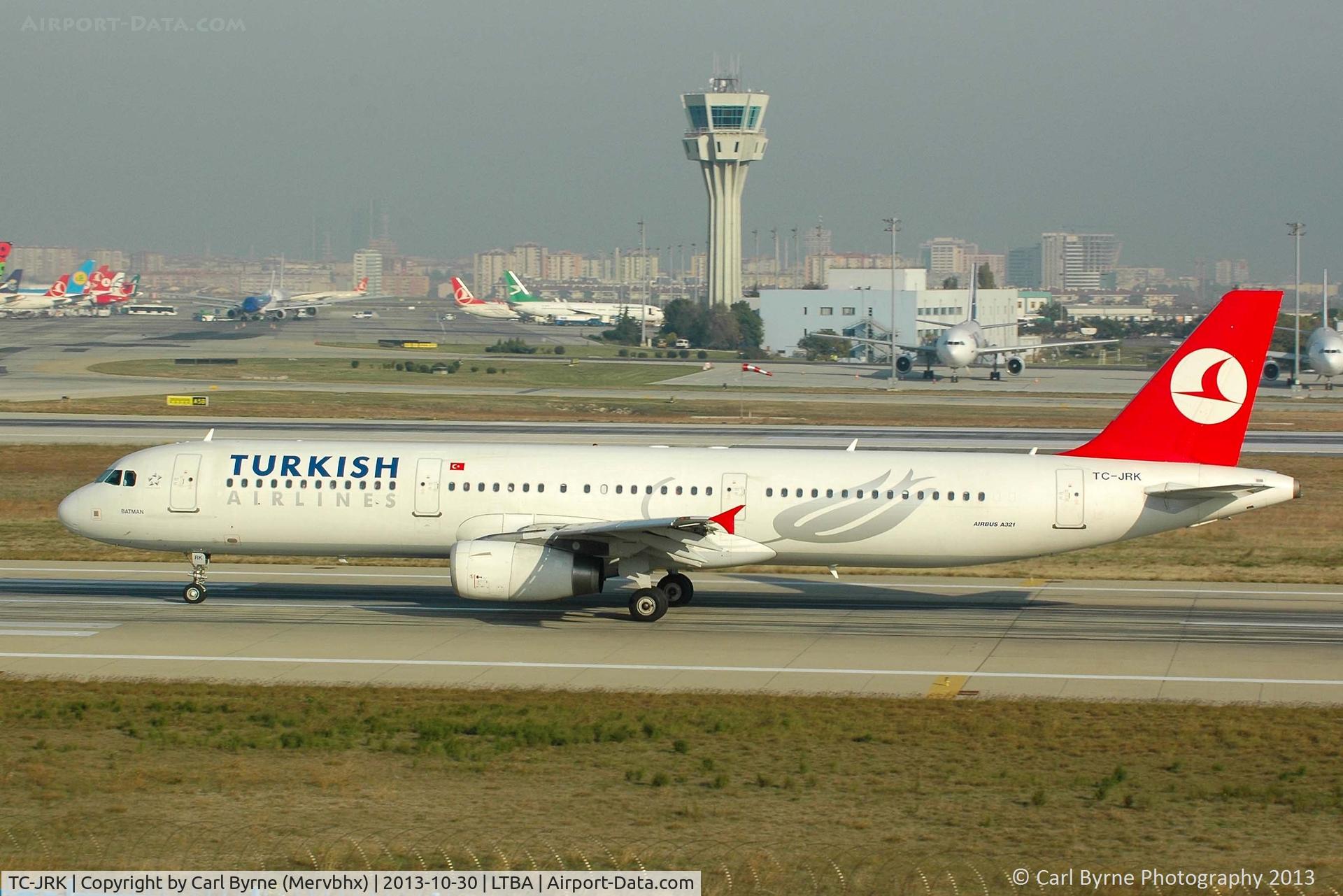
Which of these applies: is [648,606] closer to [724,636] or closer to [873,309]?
[724,636]

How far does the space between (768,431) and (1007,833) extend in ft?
173

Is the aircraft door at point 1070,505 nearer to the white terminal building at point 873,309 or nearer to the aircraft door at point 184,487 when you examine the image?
the aircraft door at point 184,487

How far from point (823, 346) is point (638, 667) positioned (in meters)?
138

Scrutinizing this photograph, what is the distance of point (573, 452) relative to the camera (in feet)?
109

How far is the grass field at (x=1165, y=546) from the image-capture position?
3909cm

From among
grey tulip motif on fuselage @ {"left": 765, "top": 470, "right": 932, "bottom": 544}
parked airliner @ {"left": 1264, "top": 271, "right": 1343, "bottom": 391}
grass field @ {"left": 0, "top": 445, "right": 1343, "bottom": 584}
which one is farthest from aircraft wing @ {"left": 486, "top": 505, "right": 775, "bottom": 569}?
parked airliner @ {"left": 1264, "top": 271, "right": 1343, "bottom": 391}

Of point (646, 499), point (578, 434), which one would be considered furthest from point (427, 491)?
point (578, 434)

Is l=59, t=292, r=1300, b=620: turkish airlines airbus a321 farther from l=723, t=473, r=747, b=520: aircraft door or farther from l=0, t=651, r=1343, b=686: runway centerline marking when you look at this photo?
l=0, t=651, r=1343, b=686: runway centerline marking

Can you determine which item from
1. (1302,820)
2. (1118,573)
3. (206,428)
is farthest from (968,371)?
(1302,820)

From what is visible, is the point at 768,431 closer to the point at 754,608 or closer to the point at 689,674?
the point at 754,608

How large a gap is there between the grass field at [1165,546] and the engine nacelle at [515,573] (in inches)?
427

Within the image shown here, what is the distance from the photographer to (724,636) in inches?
1169

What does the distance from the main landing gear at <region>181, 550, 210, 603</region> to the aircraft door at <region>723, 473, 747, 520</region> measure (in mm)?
12671

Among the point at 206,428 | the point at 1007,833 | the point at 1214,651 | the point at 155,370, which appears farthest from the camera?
the point at 155,370
